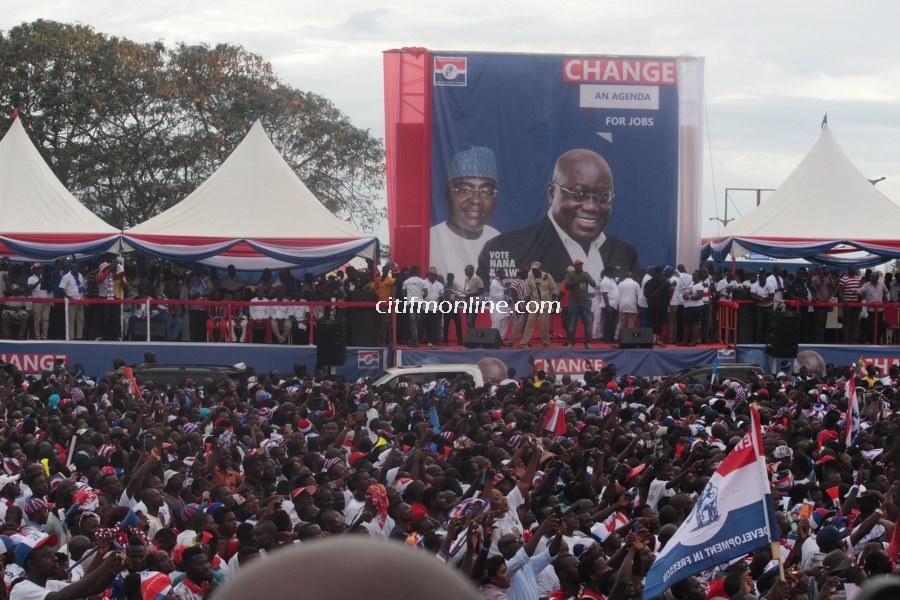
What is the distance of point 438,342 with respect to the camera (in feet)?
70.0

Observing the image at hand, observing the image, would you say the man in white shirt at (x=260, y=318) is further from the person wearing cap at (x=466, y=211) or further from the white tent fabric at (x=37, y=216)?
the person wearing cap at (x=466, y=211)

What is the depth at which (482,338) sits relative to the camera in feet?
68.4

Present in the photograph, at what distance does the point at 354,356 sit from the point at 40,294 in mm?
6259

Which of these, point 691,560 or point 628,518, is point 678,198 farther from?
point 691,560

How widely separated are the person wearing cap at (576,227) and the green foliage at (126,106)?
13910 mm

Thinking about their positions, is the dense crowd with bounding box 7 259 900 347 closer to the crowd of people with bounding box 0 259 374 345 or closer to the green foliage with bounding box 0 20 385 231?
the crowd of people with bounding box 0 259 374 345

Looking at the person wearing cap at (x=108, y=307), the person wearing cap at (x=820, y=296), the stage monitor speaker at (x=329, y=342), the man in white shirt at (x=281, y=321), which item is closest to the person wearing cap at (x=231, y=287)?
the man in white shirt at (x=281, y=321)

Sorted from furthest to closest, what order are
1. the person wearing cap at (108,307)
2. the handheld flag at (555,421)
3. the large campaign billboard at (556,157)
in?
the large campaign billboard at (556,157), the person wearing cap at (108,307), the handheld flag at (555,421)

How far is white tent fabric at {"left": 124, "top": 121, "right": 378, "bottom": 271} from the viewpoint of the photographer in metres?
21.2

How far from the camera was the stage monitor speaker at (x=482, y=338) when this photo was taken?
68.4 ft

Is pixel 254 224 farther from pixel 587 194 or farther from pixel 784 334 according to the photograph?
pixel 784 334

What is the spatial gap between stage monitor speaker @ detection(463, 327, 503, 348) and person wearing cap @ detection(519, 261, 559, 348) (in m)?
0.65

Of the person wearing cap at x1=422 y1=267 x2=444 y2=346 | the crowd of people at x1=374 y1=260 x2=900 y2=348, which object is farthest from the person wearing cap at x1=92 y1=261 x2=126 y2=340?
the person wearing cap at x1=422 y1=267 x2=444 y2=346

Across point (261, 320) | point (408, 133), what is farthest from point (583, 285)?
point (261, 320)
